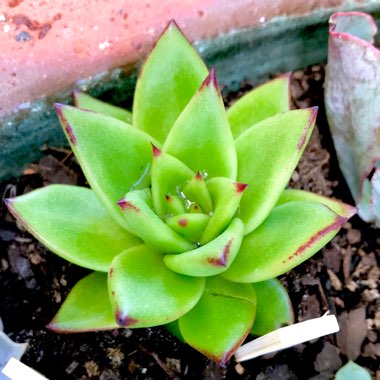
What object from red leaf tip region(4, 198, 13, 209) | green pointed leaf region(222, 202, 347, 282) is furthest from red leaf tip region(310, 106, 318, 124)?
red leaf tip region(4, 198, 13, 209)

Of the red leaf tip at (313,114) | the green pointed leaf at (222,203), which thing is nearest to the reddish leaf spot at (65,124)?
the green pointed leaf at (222,203)

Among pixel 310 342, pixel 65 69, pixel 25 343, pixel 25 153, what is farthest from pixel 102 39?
pixel 310 342

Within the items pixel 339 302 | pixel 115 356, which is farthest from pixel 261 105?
pixel 115 356

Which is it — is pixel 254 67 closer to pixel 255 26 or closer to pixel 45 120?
pixel 255 26

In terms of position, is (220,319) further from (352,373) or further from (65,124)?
(65,124)

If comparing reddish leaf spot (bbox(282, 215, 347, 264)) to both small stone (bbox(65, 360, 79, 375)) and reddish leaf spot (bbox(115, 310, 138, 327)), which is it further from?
small stone (bbox(65, 360, 79, 375))

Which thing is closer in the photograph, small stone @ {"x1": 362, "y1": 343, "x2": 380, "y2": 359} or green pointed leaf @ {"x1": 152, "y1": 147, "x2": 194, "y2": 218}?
green pointed leaf @ {"x1": 152, "y1": 147, "x2": 194, "y2": 218}
